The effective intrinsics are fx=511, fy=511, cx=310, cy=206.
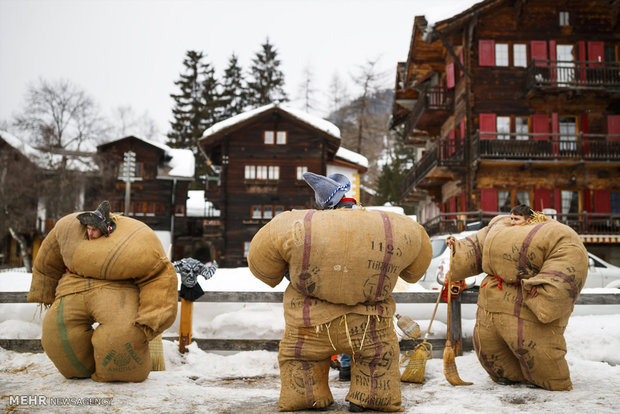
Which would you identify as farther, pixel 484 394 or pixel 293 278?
pixel 484 394

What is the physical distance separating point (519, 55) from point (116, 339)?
18431 mm

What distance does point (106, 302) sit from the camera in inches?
148

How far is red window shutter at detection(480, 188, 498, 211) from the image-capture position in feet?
58.4

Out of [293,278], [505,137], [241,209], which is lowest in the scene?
[293,278]

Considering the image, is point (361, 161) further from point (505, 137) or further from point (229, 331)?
point (229, 331)

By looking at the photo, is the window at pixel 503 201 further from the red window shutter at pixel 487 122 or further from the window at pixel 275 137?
the window at pixel 275 137

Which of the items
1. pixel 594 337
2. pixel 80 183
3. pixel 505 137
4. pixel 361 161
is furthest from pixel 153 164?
pixel 594 337

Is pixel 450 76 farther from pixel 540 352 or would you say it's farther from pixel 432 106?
pixel 540 352

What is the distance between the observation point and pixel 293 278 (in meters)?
3.23

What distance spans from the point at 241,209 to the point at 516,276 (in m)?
20.5

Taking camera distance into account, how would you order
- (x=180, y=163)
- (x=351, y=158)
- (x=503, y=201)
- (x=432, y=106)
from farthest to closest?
→ (x=180, y=163) < (x=351, y=158) < (x=432, y=106) < (x=503, y=201)

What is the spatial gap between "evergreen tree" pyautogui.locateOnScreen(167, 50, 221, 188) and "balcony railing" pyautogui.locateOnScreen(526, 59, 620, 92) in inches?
1036

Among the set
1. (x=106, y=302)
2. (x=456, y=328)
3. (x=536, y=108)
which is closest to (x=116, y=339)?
(x=106, y=302)

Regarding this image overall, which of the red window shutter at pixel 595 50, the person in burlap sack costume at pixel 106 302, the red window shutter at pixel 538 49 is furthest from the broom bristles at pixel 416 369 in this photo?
the red window shutter at pixel 595 50
